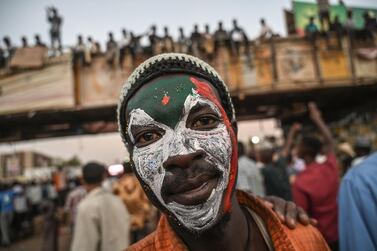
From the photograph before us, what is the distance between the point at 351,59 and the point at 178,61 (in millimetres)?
10789

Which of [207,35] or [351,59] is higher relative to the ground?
[207,35]

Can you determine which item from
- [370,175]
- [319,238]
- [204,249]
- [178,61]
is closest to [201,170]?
[204,249]

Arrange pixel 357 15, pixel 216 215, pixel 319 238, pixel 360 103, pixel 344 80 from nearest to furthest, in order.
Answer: pixel 216 215, pixel 319 238, pixel 344 80, pixel 360 103, pixel 357 15

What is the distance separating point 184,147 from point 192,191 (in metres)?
0.18

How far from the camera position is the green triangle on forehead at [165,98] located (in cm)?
137

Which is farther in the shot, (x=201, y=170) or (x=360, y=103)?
(x=360, y=103)

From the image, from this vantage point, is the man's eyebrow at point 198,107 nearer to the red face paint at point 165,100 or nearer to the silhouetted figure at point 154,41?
the red face paint at point 165,100

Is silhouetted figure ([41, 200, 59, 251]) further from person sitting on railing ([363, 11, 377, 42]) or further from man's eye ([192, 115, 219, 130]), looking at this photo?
person sitting on railing ([363, 11, 377, 42])

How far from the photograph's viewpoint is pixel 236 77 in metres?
10.4

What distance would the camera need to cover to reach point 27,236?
1264 centimetres

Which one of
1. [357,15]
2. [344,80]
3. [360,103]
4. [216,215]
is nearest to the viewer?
[216,215]

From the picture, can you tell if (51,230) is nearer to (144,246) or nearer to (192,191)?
(144,246)

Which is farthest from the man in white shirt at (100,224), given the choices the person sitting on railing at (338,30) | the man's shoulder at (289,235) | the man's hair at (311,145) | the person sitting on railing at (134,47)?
the person sitting on railing at (338,30)

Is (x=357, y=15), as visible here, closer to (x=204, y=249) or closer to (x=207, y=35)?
(x=207, y=35)
